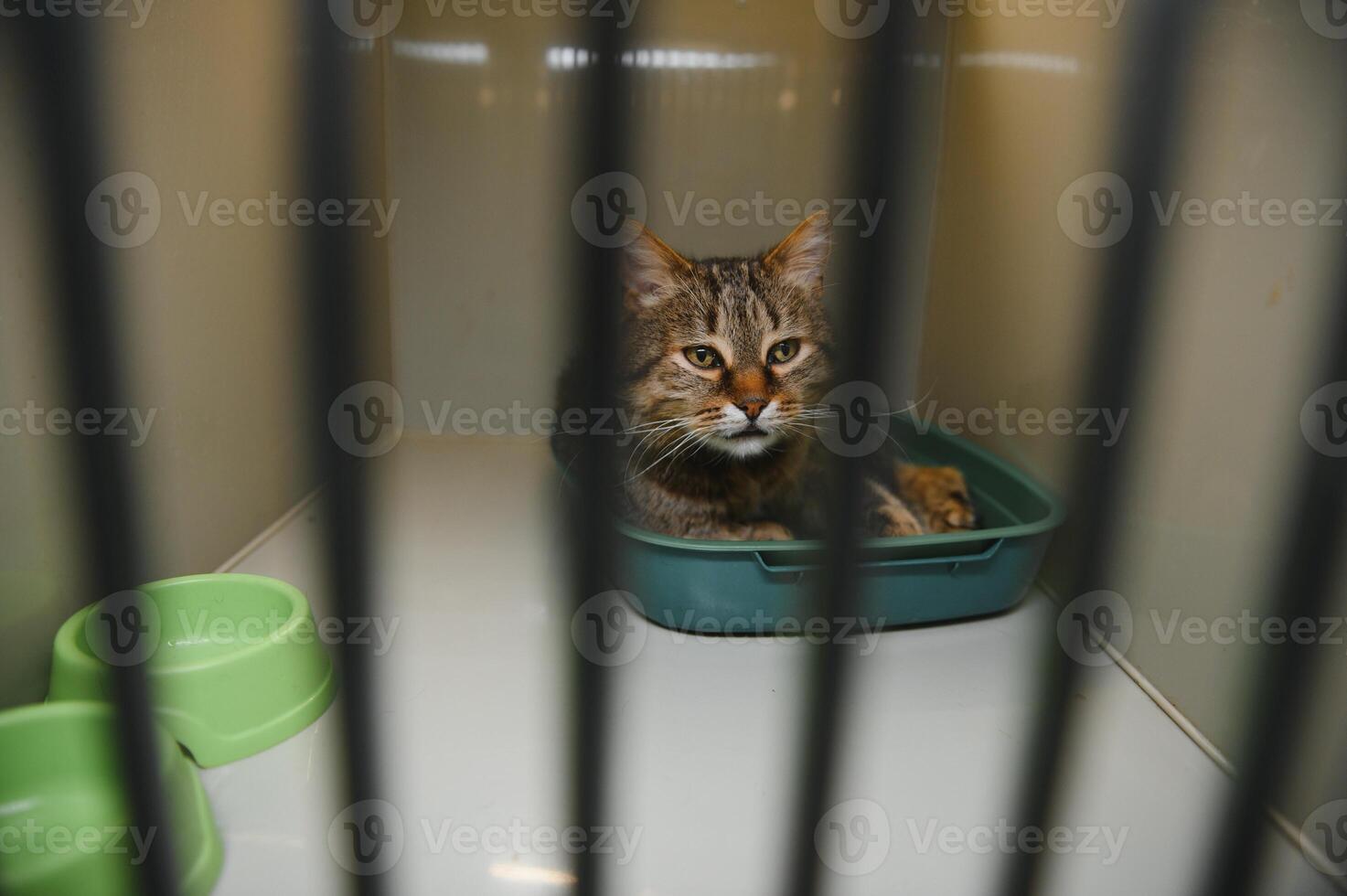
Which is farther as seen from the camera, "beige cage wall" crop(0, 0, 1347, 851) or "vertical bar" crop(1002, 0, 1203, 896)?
"beige cage wall" crop(0, 0, 1347, 851)

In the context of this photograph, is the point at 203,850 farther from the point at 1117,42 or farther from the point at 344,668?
the point at 1117,42

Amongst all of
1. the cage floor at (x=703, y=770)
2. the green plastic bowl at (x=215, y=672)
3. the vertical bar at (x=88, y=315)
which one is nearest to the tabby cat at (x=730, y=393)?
the cage floor at (x=703, y=770)

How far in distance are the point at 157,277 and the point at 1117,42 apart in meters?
1.47

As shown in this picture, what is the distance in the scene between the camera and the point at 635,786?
0.99 m

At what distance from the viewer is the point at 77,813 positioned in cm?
85

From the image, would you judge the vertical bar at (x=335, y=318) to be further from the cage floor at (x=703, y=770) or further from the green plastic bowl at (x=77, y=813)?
the green plastic bowl at (x=77, y=813)

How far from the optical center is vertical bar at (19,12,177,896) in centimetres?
44

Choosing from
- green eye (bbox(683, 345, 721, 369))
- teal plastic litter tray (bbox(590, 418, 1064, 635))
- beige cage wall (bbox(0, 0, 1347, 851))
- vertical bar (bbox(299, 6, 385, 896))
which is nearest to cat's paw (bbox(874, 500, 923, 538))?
teal plastic litter tray (bbox(590, 418, 1064, 635))

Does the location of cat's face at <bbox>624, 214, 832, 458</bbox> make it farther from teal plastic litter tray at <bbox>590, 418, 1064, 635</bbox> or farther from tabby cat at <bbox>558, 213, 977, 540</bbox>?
teal plastic litter tray at <bbox>590, 418, 1064, 635</bbox>

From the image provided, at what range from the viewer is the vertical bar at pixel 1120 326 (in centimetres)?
49

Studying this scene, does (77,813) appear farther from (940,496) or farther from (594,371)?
(940,496)

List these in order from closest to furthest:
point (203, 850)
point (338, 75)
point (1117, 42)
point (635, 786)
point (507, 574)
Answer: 1. point (338, 75)
2. point (203, 850)
3. point (635, 786)
4. point (1117, 42)
5. point (507, 574)

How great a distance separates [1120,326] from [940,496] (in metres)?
1.09

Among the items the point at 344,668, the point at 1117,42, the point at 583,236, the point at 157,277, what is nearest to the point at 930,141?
the point at 1117,42
